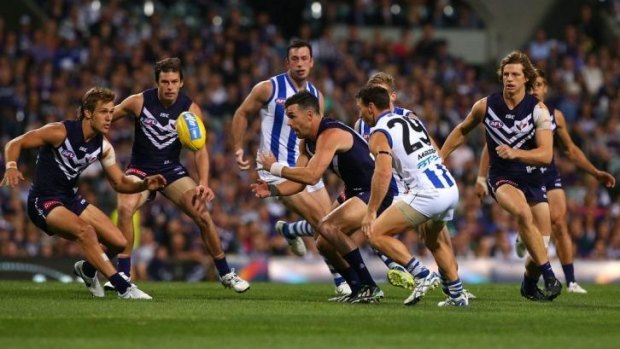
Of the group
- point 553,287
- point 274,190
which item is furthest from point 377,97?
point 553,287

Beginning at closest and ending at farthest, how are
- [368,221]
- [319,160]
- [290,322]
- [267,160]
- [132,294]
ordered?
1. [290,322]
2. [368,221]
3. [267,160]
4. [319,160]
5. [132,294]

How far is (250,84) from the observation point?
25109 mm

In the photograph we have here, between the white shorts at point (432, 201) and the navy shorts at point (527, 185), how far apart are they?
1958 mm

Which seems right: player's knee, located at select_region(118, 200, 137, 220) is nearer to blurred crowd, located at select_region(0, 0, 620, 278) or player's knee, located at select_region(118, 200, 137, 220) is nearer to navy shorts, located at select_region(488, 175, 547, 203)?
navy shorts, located at select_region(488, 175, 547, 203)

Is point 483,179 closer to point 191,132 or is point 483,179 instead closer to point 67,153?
point 191,132

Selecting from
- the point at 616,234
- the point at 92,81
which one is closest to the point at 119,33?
the point at 92,81

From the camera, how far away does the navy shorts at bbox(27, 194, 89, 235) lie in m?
13.1

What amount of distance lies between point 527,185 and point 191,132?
363cm

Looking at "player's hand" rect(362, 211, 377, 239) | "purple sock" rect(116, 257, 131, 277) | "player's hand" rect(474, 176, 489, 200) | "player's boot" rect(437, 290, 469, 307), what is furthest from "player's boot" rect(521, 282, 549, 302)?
"purple sock" rect(116, 257, 131, 277)

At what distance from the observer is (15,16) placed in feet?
87.1

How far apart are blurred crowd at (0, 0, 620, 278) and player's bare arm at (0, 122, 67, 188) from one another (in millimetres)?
7765

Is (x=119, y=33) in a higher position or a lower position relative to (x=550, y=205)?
higher

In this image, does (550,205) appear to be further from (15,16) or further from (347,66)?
(15,16)

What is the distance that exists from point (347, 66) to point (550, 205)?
39.3 ft
